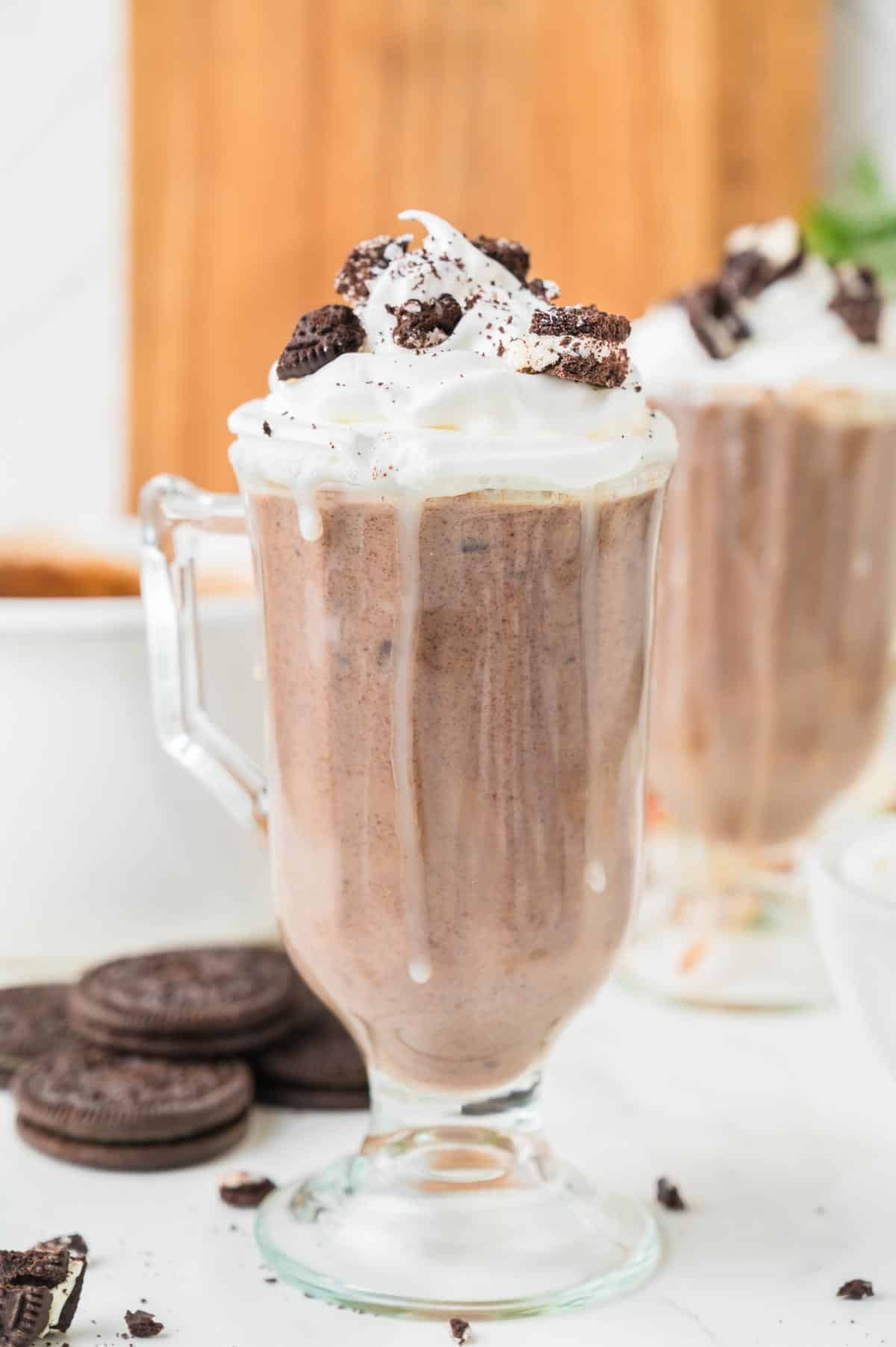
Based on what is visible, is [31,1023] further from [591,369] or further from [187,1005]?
[591,369]

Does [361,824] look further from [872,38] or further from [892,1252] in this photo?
[872,38]

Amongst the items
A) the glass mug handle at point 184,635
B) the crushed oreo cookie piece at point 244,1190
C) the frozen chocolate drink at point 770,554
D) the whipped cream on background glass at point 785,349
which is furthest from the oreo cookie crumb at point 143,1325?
the whipped cream on background glass at point 785,349

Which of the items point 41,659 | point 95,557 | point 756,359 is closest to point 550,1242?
point 41,659

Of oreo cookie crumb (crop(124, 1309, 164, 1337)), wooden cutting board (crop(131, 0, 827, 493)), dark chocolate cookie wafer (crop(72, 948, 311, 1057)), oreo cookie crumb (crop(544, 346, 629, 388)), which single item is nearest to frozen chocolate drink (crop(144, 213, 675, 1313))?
oreo cookie crumb (crop(544, 346, 629, 388))

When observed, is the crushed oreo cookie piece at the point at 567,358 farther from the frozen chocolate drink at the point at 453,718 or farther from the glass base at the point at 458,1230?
the glass base at the point at 458,1230

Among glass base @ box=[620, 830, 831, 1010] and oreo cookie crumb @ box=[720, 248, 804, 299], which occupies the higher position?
oreo cookie crumb @ box=[720, 248, 804, 299]

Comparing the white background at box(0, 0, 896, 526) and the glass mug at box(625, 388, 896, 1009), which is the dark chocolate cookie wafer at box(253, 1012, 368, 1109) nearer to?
the glass mug at box(625, 388, 896, 1009)

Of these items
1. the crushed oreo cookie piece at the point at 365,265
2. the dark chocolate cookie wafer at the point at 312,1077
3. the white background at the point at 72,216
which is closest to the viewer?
the crushed oreo cookie piece at the point at 365,265
